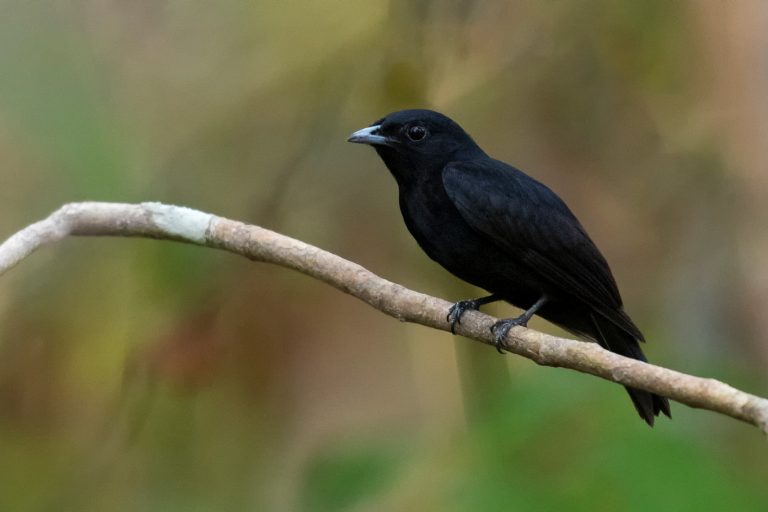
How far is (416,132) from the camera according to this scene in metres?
2.90

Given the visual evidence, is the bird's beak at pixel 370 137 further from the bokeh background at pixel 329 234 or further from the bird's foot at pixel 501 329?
the bird's foot at pixel 501 329

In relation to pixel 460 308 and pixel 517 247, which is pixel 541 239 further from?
pixel 460 308

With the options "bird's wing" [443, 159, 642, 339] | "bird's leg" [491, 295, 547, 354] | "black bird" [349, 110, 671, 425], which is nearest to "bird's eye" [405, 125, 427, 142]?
"black bird" [349, 110, 671, 425]

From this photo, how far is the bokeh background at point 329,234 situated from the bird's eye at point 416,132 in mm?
499

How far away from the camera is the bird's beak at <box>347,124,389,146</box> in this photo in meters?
2.85

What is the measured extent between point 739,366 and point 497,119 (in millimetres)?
1187

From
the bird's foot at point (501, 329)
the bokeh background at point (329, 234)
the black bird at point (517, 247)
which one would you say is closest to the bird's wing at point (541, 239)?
the black bird at point (517, 247)

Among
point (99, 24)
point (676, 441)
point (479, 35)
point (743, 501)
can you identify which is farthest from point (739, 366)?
point (99, 24)

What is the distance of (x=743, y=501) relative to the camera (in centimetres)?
220

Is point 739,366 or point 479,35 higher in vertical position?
point 479,35

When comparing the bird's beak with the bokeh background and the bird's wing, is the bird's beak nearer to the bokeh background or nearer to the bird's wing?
the bird's wing

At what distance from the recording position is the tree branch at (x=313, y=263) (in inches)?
68.8

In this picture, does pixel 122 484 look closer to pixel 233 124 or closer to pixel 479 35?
pixel 233 124

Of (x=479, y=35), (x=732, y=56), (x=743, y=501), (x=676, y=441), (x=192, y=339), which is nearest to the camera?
(x=743, y=501)
